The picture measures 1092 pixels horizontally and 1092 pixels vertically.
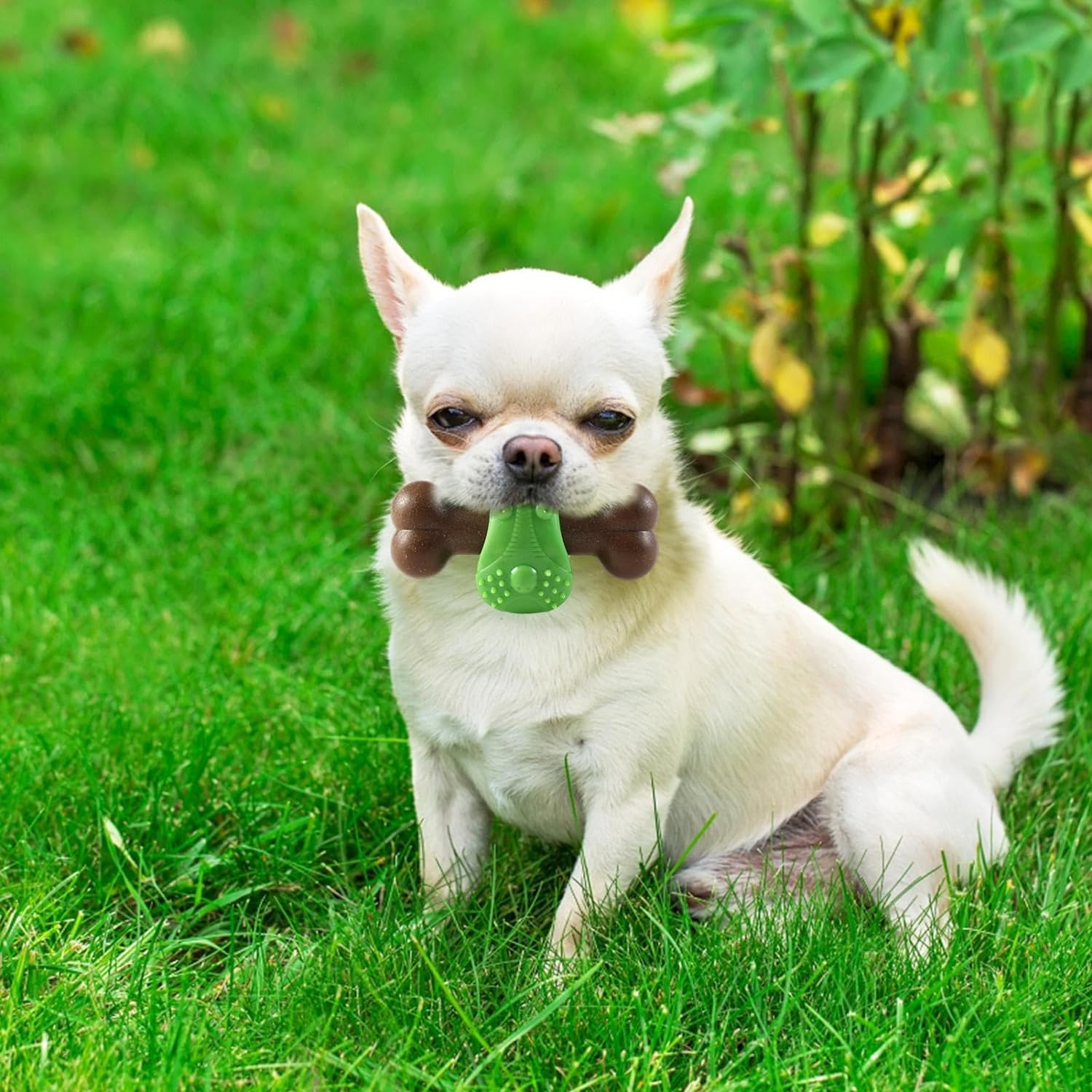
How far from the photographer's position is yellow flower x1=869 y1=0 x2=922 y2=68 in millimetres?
3211

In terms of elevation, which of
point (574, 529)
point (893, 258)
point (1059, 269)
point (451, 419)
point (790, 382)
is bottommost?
point (790, 382)

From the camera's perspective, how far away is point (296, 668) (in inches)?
121

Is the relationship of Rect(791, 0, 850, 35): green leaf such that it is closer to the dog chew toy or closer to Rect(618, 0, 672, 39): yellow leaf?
the dog chew toy

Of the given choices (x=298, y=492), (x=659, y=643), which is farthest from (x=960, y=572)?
(x=298, y=492)

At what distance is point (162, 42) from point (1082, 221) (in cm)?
393

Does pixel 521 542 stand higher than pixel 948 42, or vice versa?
pixel 948 42

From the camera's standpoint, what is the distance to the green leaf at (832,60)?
9.77 ft

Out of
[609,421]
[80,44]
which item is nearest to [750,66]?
[609,421]

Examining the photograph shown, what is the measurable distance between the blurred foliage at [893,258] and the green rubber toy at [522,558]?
136cm

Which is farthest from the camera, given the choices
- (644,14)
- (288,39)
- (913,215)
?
(644,14)

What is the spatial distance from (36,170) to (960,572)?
3.98 m

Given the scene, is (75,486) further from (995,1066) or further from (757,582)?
(995,1066)

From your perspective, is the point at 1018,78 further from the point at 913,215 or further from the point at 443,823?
the point at 443,823

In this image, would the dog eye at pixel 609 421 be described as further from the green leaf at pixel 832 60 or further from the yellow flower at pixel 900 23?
the yellow flower at pixel 900 23
